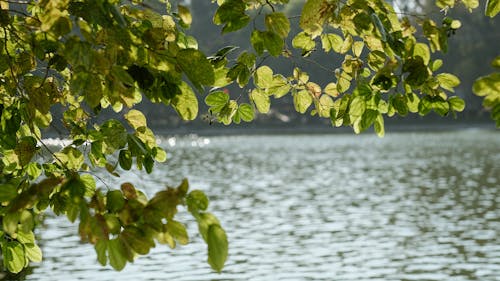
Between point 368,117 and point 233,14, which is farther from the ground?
point 233,14

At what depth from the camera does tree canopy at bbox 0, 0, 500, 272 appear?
7.52ft

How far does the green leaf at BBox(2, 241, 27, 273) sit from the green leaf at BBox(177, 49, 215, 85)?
50.4 inches

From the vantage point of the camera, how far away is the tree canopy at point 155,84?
2291 millimetres

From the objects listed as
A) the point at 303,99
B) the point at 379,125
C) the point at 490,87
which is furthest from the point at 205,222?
the point at 303,99

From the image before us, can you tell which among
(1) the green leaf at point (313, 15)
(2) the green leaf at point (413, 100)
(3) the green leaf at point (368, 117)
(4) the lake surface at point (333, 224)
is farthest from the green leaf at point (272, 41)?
(4) the lake surface at point (333, 224)

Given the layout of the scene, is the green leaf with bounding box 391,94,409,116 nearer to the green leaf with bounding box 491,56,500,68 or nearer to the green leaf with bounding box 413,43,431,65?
the green leaf with bounding box 413,43,431,65

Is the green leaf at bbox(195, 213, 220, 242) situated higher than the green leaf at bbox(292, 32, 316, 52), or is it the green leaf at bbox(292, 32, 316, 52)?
the green leaf at bbox(292, 32, 316, 52)

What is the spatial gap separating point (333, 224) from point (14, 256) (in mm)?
17518

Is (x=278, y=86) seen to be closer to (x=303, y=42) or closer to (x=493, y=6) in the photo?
(x=303, y=42)

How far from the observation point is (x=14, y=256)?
3.40 metres

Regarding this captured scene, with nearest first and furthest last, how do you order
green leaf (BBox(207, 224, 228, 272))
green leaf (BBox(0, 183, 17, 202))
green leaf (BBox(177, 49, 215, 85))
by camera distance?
green leaf (BBox(207, 224, 228, 272)), green leaf (BBox(0, 183, 17, 202)), green leaf (BBox(177, 49, 215, 85))

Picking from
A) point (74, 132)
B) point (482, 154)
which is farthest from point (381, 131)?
point (482, 154)

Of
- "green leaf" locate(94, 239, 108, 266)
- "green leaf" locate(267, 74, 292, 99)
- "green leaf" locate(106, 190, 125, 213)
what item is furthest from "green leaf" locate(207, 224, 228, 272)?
"green leaf" locate(267, 74, 292, 99)

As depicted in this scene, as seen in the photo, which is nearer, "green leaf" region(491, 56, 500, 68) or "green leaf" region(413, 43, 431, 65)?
"green leaf" region(491, 56, 500, 68)
